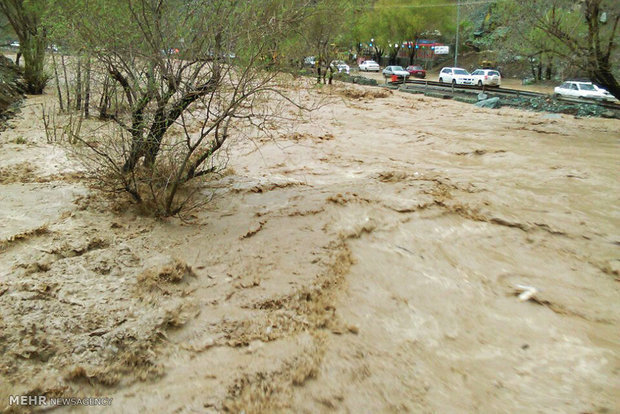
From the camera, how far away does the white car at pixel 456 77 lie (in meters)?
28.8

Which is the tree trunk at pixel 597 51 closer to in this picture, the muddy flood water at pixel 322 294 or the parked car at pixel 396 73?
the muddy flood water at pixel 322 294

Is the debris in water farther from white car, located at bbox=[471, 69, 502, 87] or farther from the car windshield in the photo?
white car, located at bbox=[471, 69, 502, 87]

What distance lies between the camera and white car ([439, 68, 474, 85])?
28781mm

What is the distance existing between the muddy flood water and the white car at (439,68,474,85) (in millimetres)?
22299

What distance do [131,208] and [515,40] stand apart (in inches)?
513

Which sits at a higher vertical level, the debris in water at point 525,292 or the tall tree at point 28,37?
the tall tree at point 28,37

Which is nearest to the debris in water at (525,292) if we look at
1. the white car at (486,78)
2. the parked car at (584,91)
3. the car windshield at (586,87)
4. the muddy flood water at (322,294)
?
the muddy flood water at (322,294)

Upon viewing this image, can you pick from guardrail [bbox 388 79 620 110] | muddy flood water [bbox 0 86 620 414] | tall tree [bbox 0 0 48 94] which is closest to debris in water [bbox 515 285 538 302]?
muddy flood water [bbox 0 86 620 414]

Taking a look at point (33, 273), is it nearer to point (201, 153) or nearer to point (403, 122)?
point (201, 153)

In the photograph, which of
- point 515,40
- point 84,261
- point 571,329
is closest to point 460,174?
point 571,329

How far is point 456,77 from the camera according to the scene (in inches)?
1160

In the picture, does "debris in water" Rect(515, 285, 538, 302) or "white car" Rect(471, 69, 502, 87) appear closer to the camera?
"debris in water" Rect(515, 285, 538, 302)

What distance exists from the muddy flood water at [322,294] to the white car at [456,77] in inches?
878

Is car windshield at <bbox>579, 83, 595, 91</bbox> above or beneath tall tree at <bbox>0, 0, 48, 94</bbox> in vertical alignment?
beneath
